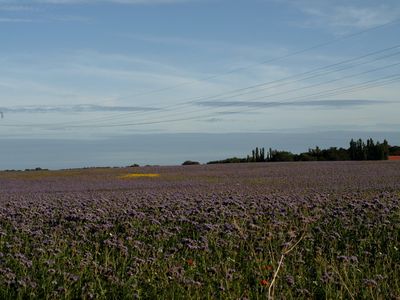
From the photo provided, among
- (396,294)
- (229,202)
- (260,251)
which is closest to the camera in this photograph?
(396,294)

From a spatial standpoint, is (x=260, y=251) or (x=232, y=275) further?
(x=260, y=251)

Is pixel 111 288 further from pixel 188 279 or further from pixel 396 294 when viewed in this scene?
pixel 396 294

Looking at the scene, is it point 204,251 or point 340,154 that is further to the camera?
point 340,154

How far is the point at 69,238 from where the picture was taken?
8953 millimetres

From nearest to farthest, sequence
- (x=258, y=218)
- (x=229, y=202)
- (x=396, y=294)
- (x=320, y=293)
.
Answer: (x=396, y=294), (x=320, y=293), (x=258, y=218), (x=229, y=202)

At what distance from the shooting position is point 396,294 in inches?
236

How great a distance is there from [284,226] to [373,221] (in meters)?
1.29

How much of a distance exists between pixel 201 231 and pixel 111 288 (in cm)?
312

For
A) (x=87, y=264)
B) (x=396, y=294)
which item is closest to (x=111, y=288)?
(x=87, y=264)

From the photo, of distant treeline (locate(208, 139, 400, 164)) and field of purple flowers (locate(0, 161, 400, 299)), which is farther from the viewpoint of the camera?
distant treeline (locate(208, 139, 400, 164))

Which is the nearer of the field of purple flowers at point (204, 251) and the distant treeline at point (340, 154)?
the field of purple flowers at point (204, 251)

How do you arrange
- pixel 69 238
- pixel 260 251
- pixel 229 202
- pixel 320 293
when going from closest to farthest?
pixel 320 293, pixel 260 251, pixel 69 238, pixel 229 202

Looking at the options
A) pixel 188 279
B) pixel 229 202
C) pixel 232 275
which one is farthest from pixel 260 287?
pixel 229 202

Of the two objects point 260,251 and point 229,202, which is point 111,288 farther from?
point 229,202
